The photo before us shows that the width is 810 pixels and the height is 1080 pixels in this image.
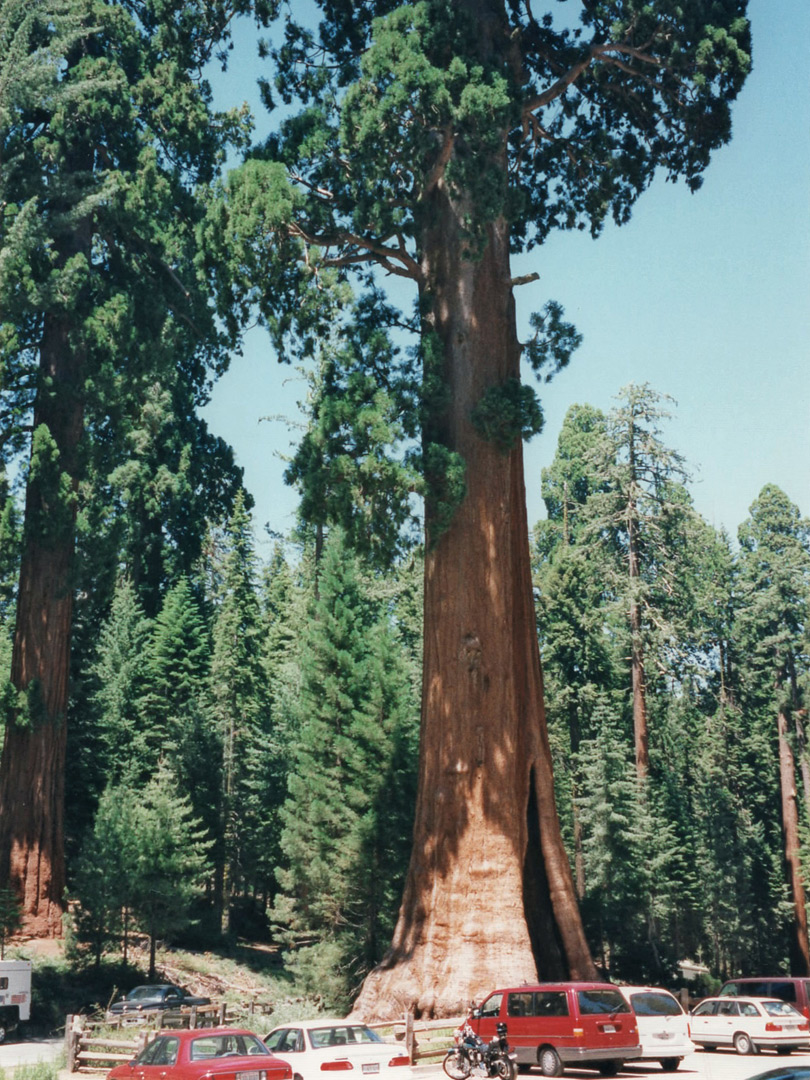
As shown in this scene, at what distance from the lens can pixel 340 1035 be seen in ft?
49.8

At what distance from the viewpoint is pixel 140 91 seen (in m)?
33.3

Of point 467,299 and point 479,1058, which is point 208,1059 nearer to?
point 479,1058

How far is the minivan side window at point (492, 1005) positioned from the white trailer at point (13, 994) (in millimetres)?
11048

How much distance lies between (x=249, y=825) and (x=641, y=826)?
54.3 feet

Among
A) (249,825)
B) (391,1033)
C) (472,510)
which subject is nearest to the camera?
(391,1033)

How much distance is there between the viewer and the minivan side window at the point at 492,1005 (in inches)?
692

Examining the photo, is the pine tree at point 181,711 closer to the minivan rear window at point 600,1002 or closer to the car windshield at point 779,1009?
the car windshield at point 779,1009

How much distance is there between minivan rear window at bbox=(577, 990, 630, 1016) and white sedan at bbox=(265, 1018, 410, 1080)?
9.89ft

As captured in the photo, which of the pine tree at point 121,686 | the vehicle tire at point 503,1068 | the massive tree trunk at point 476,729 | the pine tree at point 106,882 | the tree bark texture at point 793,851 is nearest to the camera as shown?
the vehicle tire at point 503,1068

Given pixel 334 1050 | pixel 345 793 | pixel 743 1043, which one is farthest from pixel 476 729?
pixel 345 793

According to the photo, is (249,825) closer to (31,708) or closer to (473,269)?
(31,708)

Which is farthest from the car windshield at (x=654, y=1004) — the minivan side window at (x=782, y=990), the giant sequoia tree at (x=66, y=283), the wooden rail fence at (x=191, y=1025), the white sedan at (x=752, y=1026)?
the giant sequoia tree at (x=66, y=283)

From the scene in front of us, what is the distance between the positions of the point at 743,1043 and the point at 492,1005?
23.8 ft

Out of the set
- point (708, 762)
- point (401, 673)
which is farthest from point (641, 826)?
point (708, 762)
